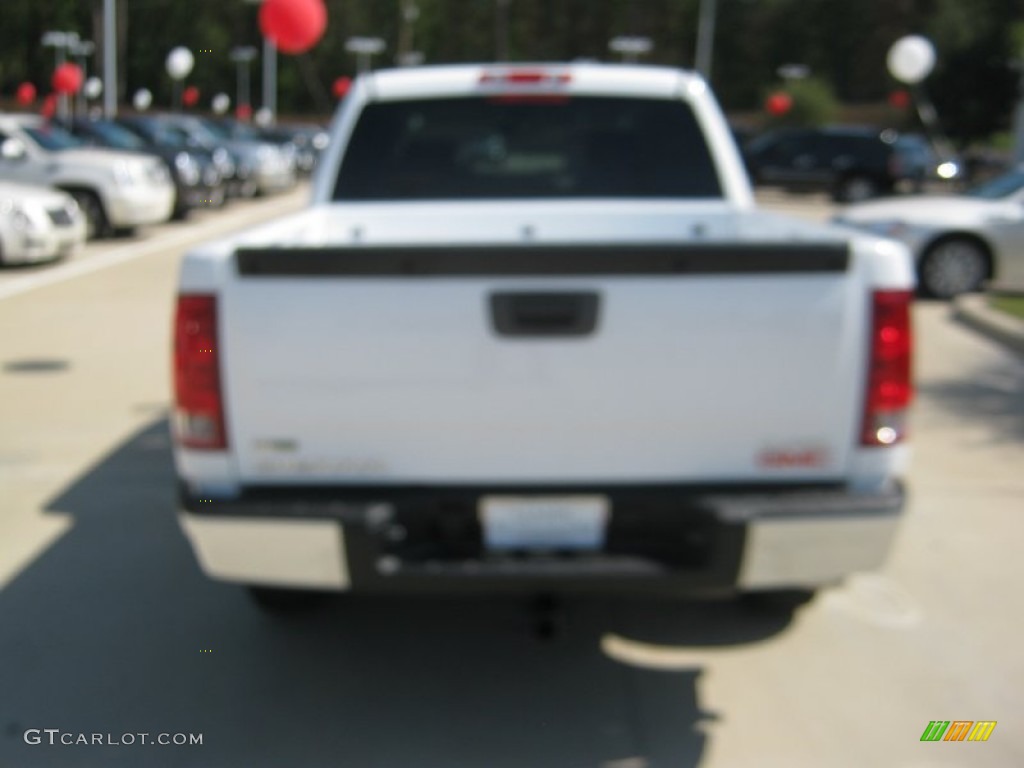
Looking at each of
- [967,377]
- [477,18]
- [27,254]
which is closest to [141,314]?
[27,254]

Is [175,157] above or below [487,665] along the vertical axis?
below

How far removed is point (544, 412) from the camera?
11.1 ft

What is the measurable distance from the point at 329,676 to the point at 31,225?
11234mm

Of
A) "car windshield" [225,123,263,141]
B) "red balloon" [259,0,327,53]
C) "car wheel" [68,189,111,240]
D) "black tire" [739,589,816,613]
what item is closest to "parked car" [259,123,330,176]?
"car windshield" [225,123,263,141]

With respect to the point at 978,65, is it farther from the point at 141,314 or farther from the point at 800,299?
the point at 800,299

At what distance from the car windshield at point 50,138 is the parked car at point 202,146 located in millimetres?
2716

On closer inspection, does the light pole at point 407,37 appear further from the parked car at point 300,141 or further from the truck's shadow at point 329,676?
the truck's shadow at point 329,676

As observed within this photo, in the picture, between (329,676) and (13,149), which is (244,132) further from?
(329,676)

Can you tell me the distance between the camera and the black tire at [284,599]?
180 inches

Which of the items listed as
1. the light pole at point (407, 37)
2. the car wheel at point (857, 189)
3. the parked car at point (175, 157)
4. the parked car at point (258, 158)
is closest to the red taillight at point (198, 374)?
the parked car at point (175, 157)

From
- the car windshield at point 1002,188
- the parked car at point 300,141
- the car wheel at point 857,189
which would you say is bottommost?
the parked car at point 300,141

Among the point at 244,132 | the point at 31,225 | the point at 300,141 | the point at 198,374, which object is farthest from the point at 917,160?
the point at 198,374

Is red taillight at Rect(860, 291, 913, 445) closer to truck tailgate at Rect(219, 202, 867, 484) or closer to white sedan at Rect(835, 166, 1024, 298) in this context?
truck tailgate at Rect(219, 202, 867, 484)

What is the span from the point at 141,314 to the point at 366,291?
8.83 meters
